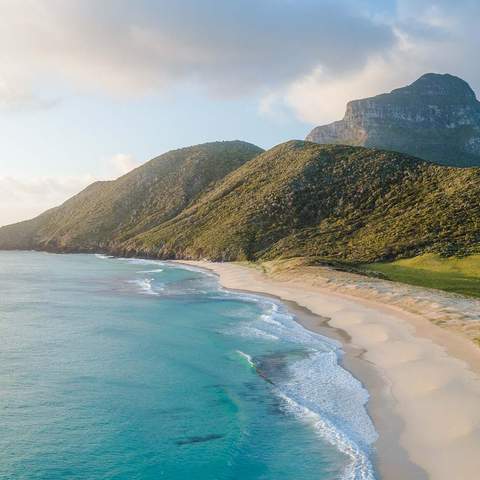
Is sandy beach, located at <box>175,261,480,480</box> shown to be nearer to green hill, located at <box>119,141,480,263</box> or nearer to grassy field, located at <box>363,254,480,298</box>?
grassy field, located at <box>363,254,480,298</box>

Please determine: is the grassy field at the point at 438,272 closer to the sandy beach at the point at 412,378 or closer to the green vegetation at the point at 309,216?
the green vegetation at the point at 309,216

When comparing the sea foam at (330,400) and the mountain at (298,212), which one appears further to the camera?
the mountain at (298,212)

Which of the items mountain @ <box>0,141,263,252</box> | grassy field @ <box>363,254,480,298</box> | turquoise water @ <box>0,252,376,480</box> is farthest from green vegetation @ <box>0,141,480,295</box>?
turquoise water @ <box>0,252,376,480</box>

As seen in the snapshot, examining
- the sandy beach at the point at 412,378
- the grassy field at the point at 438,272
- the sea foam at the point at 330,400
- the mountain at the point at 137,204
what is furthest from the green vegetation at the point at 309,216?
the sea foam at the point at 330,400

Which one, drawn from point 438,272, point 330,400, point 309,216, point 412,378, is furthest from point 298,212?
point 330,400

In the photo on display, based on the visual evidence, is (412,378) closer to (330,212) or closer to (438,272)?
(438,272)
